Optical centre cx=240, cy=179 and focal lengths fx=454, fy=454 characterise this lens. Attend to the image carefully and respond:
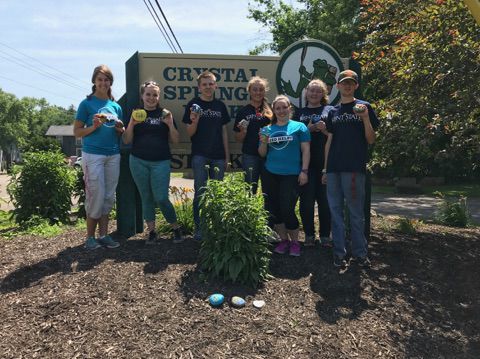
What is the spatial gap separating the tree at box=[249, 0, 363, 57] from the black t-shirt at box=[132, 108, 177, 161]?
11.0m

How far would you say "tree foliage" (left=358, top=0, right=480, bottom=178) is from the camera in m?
4.29

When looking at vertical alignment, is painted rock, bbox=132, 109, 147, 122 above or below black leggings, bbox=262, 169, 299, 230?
above

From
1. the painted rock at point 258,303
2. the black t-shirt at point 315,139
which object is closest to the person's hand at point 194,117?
the black t-shirt at point 315,139

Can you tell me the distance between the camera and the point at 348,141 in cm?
414

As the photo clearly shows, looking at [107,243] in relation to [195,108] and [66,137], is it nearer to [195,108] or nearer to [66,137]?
[195,108]

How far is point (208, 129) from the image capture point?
4.67 metres

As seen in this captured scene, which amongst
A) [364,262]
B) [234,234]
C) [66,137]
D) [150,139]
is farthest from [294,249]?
[66,137]

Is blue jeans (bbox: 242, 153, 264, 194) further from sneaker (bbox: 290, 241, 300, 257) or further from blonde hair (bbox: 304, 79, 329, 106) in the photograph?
blonde hair (bbox: 304, 79, 329, 106)

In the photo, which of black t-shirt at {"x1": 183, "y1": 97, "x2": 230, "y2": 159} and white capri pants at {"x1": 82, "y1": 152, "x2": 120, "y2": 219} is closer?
white capri pants at {"x1": 82, "y1": 152, "x2": 120, "y2": 219}

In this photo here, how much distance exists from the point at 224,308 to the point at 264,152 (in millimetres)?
1677

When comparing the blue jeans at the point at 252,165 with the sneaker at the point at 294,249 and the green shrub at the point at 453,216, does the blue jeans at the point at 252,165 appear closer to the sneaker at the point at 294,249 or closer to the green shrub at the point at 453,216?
the sneaker at the point at 294,249

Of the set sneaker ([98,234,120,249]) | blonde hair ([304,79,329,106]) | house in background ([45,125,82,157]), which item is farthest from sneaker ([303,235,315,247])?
house in background ([45,125,82,157])

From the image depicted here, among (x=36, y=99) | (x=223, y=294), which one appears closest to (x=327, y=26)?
(x=223, y=294)

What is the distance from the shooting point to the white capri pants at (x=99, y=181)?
4.42m
